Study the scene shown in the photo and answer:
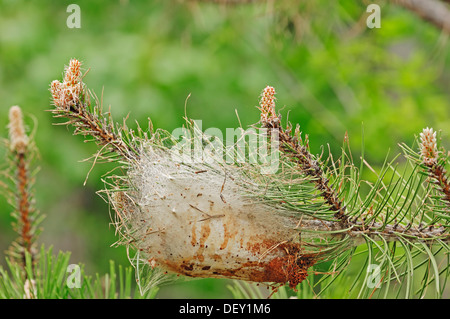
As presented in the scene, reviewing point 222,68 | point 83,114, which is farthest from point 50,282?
point 222,68

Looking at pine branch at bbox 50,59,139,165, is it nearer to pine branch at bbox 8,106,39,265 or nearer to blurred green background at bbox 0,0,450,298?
pine branch at bbox 8,106,39,265

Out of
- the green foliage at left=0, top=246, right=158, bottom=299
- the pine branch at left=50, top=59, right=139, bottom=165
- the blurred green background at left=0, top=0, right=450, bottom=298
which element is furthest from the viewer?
the blurred green background at left=0, top=0, right=450, bottom=298

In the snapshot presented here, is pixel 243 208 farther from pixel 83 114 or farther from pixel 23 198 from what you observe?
pixel 23 198

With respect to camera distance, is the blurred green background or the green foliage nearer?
→ the green foliage

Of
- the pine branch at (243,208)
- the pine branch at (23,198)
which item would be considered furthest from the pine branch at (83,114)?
the pine branch at (23,198)

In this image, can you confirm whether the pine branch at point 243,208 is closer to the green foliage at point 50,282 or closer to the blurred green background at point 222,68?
the green foliage at point 50,282

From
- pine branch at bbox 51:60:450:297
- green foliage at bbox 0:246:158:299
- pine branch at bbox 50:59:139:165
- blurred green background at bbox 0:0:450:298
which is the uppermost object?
blurred green background at bbox 0:0:450:298

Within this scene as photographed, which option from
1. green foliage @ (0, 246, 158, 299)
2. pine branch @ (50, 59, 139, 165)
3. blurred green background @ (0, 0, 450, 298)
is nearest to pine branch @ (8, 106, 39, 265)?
green foliage @ (0, 246, 158, 299)
